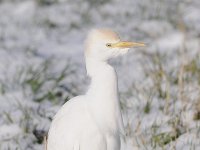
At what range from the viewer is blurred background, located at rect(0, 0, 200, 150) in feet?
13.3

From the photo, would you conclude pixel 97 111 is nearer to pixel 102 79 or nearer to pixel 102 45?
pixel 102 79

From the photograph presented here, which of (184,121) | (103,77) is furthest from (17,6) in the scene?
(103,77)

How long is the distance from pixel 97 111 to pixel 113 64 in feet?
8.27

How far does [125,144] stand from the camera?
3.83 meters

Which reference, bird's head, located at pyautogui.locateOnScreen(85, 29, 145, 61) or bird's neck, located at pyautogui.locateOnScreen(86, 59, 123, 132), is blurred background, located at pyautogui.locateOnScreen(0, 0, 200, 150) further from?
bird's head, located at pyautogui.locateOnScreen(85, 29, 145, 61)

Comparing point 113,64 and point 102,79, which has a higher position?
point 102,79

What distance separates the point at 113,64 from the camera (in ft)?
18.4

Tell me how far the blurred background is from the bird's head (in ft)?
2.45

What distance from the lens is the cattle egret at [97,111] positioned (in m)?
3.06

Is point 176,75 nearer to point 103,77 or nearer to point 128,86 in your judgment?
point 128,86

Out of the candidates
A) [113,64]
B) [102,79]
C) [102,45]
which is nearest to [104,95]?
[102,79]

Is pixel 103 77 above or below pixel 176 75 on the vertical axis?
above

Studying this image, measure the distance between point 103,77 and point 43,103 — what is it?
1523 mm

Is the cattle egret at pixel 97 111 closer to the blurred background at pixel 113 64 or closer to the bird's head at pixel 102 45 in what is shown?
the bird's head at pixel 102 45
